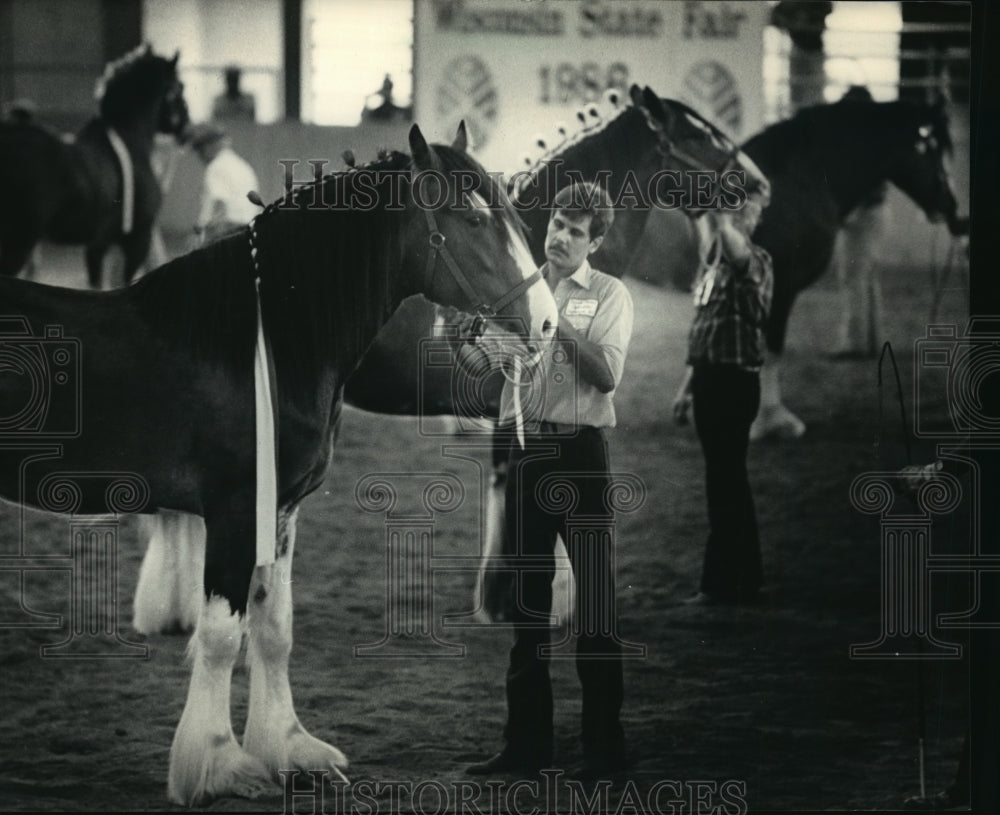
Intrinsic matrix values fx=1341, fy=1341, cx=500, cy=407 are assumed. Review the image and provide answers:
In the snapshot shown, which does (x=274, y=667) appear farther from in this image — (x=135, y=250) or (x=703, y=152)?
(x=703, y=152)

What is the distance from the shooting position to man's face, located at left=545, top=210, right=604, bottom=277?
432 centimetres

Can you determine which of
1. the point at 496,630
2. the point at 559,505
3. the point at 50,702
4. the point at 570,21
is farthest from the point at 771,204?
the point at 50,702

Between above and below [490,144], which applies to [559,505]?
below

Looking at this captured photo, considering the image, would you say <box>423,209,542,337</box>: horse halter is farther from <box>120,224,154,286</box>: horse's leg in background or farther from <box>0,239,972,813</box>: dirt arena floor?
<box>120,224,154,286</box>: horse's leg in background

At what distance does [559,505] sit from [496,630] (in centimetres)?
48

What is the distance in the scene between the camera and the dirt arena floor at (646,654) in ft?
14.1

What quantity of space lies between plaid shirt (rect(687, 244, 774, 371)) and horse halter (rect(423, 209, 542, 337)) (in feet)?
2.37

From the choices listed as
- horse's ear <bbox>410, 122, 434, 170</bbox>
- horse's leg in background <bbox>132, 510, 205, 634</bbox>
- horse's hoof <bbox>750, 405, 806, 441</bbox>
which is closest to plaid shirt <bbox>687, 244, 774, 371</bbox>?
horse's hoof <bbox>750, 405, 806, 441</bbox>

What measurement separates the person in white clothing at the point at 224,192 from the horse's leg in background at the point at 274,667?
95 centimetres

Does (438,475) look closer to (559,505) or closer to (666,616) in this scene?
(559,505)

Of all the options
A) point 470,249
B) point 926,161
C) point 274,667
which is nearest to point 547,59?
point 470,249

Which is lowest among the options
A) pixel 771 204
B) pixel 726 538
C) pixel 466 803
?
pixel 466 803

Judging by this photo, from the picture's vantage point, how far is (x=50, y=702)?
4316mm

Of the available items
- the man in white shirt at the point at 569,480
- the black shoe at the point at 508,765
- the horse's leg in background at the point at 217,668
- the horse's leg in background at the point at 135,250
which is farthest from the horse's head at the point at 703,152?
the black shoe at the point at 508,765
